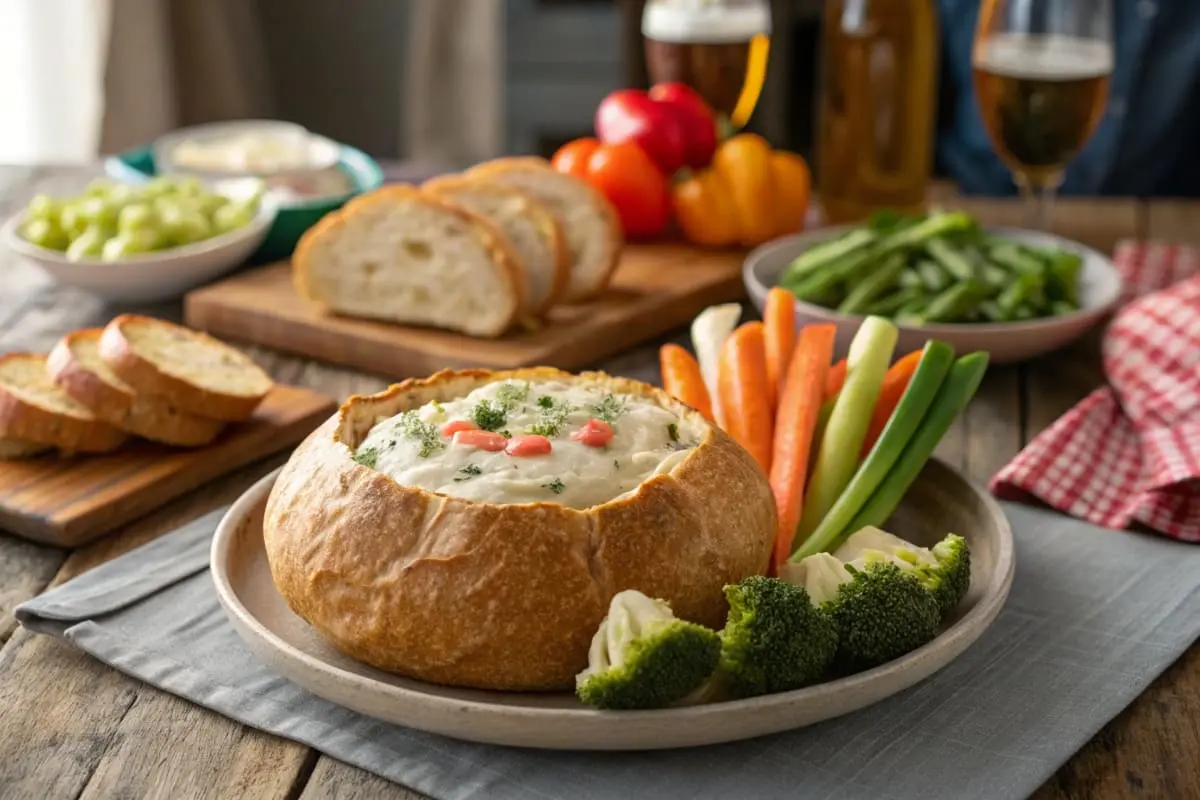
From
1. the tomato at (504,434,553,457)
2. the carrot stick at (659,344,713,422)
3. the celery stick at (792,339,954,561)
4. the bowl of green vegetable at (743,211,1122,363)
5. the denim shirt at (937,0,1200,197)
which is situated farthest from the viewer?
the denim shirt at (937,0,1200,197)

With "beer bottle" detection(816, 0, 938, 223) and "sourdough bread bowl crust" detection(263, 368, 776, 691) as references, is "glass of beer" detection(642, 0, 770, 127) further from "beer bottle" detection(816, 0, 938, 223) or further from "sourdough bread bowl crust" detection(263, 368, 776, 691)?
"sourdough bread bowl crust" detection(263, 368, 776, 691)

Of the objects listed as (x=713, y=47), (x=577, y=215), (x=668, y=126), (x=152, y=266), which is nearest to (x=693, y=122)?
(x=668, y=126)

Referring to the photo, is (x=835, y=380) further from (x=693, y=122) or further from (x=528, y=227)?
(x=693, y=122)

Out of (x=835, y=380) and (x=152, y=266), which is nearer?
(x=835, y=380)

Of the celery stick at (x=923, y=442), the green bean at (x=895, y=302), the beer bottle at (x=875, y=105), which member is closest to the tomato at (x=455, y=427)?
the celery stick at (x=923, y=442)

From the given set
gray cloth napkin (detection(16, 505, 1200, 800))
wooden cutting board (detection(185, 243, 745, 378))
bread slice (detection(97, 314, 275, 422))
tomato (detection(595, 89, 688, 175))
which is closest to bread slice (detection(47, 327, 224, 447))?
bread slice (detection(97, 314, 275, 422))

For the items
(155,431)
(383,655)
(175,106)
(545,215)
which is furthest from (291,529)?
(175,106)
